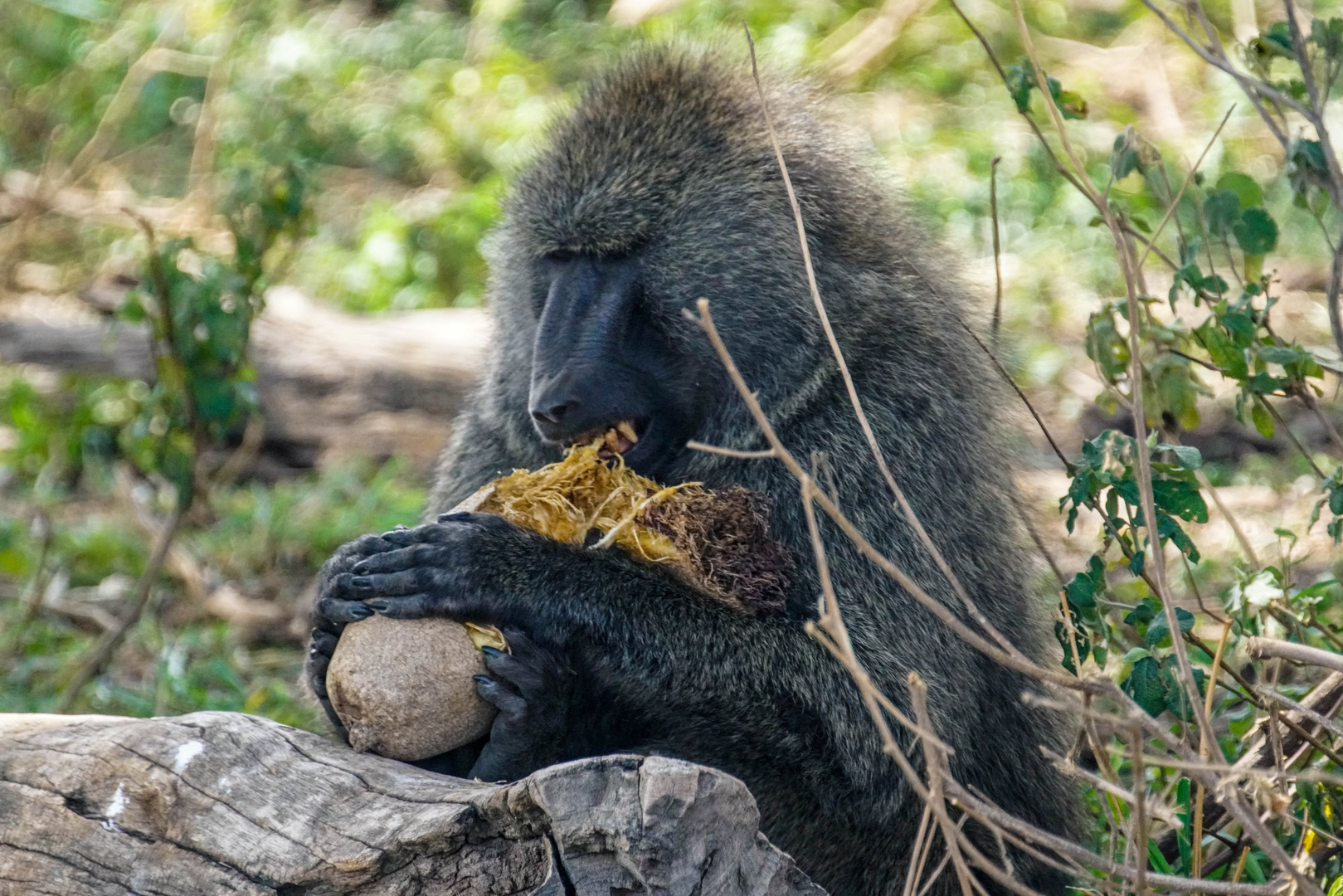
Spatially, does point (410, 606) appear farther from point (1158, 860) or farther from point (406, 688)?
point (1158, 860)

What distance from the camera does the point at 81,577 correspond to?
19.3 ft

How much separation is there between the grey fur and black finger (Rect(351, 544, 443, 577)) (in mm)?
300

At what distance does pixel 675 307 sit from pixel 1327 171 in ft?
4.70

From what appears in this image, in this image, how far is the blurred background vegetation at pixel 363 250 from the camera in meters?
4.62

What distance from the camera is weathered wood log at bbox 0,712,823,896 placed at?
225cm

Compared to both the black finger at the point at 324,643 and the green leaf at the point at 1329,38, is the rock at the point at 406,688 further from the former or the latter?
the green leaf at the point at 1329,38

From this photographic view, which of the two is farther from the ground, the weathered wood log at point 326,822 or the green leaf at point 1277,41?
the green leaf at point 1277,41

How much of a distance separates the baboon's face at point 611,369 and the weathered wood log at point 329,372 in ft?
11.3

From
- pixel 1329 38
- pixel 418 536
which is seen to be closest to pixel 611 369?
pixel 418 536

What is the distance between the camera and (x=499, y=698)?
112 inches

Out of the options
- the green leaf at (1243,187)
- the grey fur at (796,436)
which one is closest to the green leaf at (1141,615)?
the grey fur at (796,436)

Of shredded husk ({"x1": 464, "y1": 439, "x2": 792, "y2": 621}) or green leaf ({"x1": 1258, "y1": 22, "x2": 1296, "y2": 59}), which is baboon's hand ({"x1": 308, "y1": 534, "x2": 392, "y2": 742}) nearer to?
shredded husk ({"x1": 464, "y1": 439, "x2": 792, "y2": 621})

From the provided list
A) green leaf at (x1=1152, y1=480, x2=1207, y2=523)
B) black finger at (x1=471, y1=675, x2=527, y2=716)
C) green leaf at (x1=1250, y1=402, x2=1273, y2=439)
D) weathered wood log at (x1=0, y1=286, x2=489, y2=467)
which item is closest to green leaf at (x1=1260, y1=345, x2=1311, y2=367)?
green leaf at (x1=1250, y1=402, x2=1273, y2=439)

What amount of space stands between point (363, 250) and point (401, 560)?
6.33 metres
